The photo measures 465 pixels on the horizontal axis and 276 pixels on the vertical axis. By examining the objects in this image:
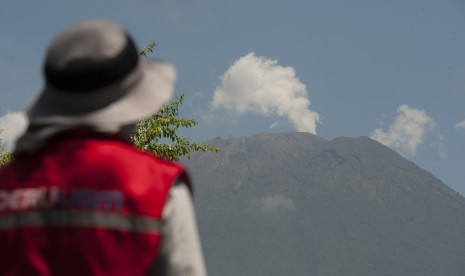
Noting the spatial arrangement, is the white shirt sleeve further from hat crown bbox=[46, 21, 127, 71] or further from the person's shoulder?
hat crown bbox=[46, 21, 127, 71]

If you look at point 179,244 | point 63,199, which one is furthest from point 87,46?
point 179,244

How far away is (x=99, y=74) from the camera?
184 cm

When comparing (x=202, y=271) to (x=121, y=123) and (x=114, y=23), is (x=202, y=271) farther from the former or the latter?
(x=114, y=23)

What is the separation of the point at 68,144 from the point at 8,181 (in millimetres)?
211

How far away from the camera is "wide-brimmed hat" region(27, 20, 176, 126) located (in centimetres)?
A: 183

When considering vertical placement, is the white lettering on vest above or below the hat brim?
below

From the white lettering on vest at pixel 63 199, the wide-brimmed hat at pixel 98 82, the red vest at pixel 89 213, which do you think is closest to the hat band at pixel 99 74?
the wide-brimmed hat at pixel 98 82

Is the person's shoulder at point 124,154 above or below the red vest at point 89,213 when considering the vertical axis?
above

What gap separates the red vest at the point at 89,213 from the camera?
1699 mm

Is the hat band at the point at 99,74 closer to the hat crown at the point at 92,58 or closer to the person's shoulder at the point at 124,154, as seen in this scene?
the hat crown at the point at 92,58

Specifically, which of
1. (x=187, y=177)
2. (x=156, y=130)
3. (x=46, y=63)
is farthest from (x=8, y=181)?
(x=156, y=130)

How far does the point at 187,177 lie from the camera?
5.91 ft

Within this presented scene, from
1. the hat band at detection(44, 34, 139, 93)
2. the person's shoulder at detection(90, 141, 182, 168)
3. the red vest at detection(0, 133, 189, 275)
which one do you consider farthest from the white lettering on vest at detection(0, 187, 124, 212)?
the hat band at detection(44, 34, 139, 93)

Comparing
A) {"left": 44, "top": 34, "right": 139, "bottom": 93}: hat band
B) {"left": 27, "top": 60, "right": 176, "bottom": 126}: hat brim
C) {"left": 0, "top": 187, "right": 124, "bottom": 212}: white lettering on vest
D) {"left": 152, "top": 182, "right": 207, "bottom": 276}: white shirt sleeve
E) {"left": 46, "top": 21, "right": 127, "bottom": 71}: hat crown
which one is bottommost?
{"left": 152, "top": 182, "right": 207, "bottom": 276}: white shirt sleeve
